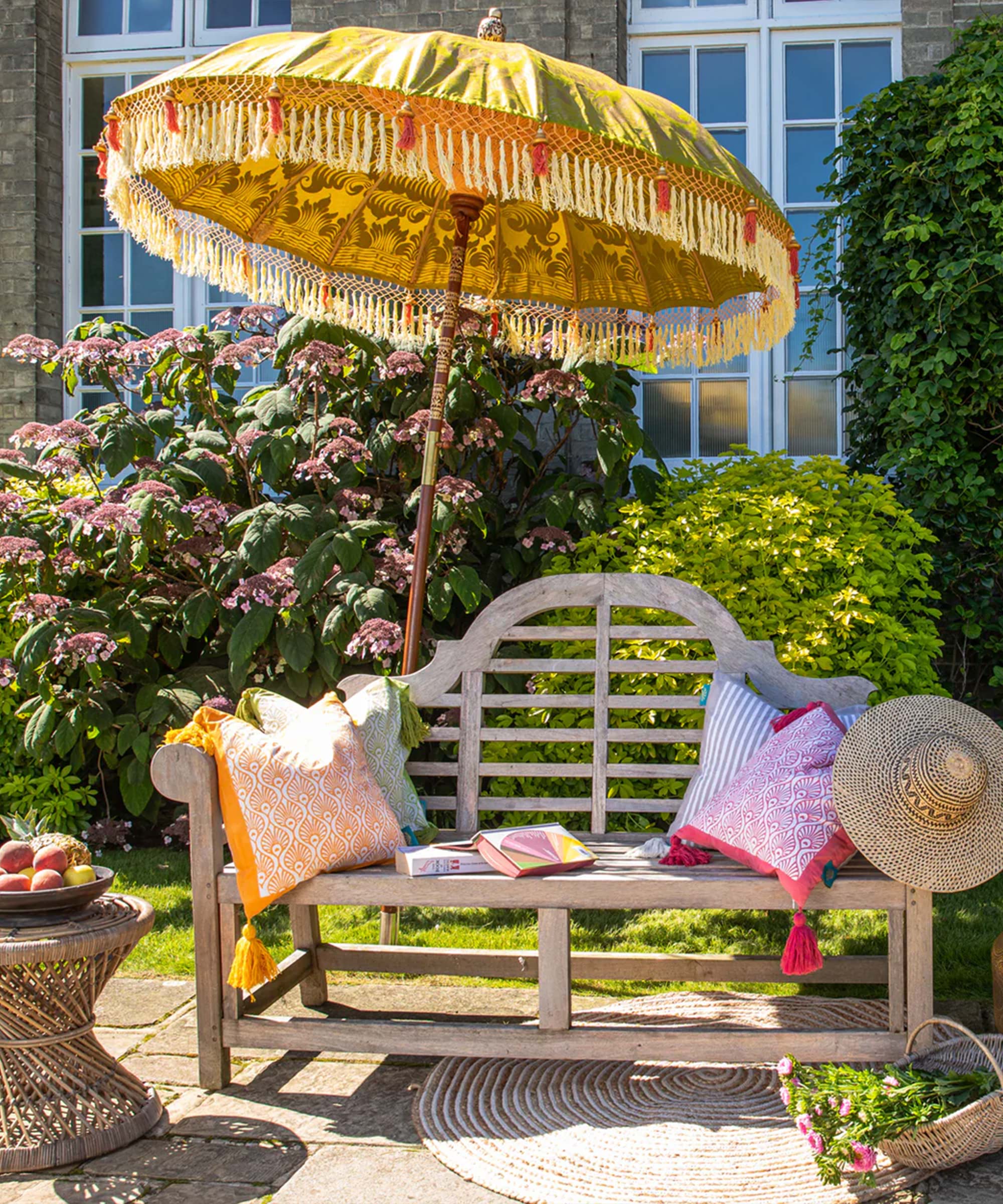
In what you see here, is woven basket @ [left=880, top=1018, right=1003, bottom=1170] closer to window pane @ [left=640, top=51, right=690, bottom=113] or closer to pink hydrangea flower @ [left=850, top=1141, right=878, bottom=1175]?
pink hydrangea flower @ [left=850, top=1141, right=878, bottom=1175]

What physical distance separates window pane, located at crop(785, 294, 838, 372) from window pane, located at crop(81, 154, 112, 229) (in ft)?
12.5

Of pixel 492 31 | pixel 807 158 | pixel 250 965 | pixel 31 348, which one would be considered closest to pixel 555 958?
pixel 250 965

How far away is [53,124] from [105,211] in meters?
0.53

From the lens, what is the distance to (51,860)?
8.38 feet

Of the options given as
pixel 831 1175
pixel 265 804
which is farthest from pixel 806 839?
pixel 265 804

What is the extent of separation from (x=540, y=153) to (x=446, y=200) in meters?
1.38

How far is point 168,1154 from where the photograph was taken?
8.11 feet

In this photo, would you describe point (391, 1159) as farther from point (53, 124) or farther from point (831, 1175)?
point (53, 124)

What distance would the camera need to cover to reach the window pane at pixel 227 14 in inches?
259

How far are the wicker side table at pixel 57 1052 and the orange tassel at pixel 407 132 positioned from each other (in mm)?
1767

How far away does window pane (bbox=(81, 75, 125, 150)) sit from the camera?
6730mm

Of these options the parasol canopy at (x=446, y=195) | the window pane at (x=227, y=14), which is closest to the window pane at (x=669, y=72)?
the window pane at (x=227, y=14)

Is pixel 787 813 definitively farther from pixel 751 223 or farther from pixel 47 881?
pixel 47 881

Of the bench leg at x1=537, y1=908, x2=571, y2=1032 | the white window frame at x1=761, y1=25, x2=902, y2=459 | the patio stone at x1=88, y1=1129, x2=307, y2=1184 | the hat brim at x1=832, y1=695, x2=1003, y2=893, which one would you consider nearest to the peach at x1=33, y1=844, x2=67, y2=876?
the patio stone at x1=88, y1=1129, x2=307, y2=1184
